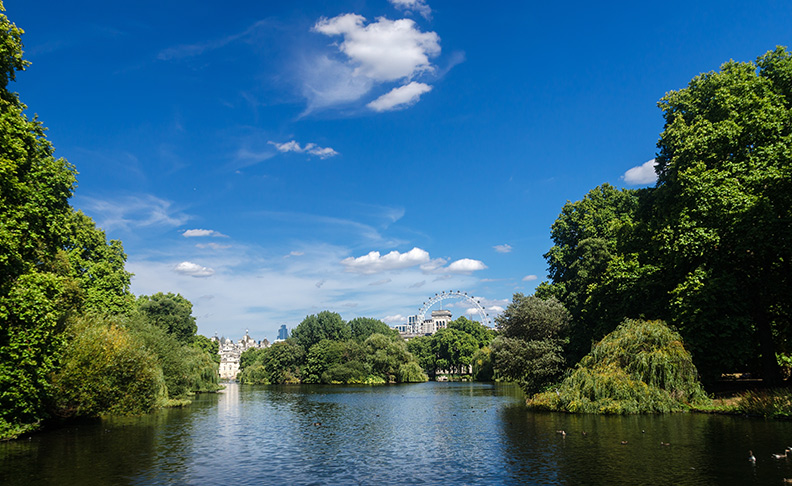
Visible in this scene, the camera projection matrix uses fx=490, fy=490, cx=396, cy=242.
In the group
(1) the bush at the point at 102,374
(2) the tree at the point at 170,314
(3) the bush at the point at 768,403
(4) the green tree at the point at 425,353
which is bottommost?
(4) the green tree at the point at 425,353

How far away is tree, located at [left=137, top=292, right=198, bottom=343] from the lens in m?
86.1

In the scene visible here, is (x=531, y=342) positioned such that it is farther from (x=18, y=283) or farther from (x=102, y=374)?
(x=18, y=283)

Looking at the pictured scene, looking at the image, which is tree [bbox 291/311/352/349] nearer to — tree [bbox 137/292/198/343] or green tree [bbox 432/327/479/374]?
green tree [bbox 432/327/479/374]

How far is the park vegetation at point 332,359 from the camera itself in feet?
393

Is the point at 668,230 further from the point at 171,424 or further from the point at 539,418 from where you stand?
the point at 171,424

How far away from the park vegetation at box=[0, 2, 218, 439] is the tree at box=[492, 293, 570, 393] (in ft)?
108

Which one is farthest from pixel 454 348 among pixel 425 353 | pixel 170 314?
pixel 170 314

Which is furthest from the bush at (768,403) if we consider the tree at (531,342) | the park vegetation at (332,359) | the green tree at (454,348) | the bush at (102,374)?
the green tree at (454,348)

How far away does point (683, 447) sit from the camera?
77.6 feet

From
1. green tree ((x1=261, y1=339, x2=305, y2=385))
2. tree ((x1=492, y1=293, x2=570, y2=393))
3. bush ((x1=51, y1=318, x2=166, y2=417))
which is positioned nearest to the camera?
bush ((x1=51, y1=318, x2=166, y2=417))

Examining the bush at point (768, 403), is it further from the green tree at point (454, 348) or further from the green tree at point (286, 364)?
the green tree at point (454, 348)

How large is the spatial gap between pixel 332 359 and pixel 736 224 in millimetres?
101314

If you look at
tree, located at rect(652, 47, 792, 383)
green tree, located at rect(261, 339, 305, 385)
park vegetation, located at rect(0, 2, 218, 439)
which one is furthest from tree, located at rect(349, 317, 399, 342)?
tree, located at rect(652, 47, 792, 383)

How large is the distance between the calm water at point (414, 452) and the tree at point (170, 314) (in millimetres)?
49085
